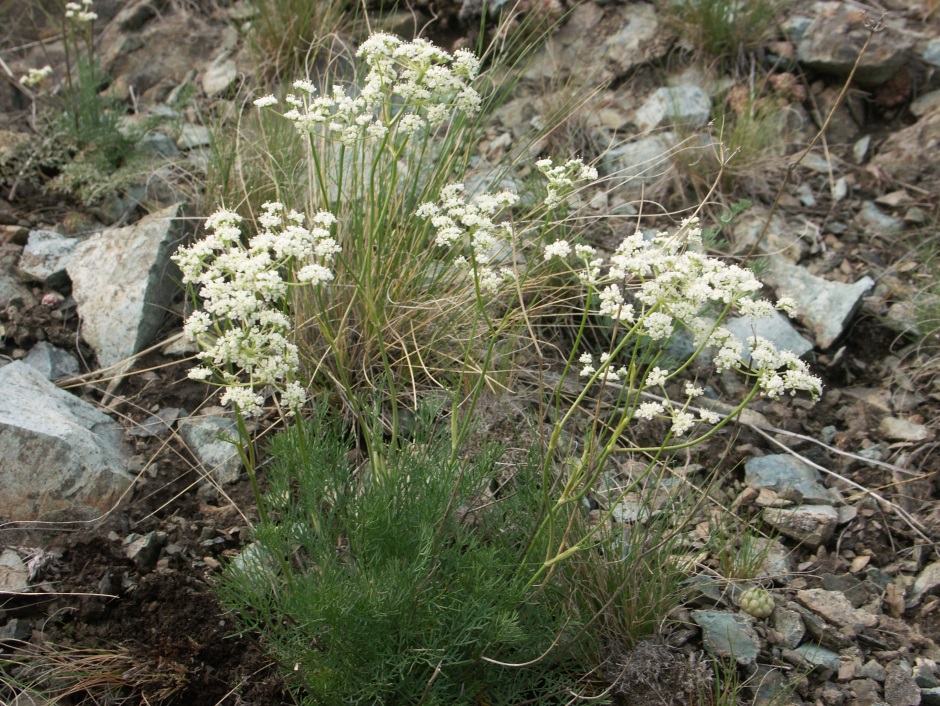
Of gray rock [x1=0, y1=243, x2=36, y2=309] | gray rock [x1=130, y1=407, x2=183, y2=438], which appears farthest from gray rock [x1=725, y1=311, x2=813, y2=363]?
gray rock [x1=0, y1=243, x2=36, y2=309]

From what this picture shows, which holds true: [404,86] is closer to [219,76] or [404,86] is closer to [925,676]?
[925,676]

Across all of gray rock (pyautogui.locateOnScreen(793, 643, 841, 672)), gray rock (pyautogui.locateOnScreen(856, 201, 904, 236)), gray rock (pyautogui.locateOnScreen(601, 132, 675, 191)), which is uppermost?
gray rock (pyautogui.locateOnScreen(601, 132, 675, 191))

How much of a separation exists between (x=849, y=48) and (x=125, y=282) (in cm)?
406

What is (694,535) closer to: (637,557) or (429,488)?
(637,557)

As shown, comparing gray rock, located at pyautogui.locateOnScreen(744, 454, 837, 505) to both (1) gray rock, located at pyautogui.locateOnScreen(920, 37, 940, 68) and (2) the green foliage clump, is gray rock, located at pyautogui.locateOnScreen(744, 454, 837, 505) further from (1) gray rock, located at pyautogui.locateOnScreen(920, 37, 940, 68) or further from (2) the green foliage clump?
(1) gray rock, located at pyautogui.locateOnScreen(920, 37, 940, 68)

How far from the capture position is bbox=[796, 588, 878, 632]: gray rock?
269cm

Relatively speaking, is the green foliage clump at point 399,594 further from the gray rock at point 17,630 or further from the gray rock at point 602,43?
the gray rock at point 602,43

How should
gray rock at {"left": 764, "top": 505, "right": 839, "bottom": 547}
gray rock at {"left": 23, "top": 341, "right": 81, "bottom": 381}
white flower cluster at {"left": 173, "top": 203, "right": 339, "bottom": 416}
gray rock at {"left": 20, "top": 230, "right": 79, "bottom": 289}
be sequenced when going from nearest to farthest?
white flower cluster at {"left": 173, "top": 203, "right": 339, "bottom": 416}, gray rock at {"left": 764, "top": 505, "right": 839, "bottom": 547}, gray rock at {"left": 23, "top": 341, "right": 81, "bottom": 381}, gray rock at {"left": 20, "top": 230, "right": 79, "bottom": 289}

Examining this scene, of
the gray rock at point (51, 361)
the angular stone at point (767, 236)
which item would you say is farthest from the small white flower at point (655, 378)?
the gray rock at point (51, 361)

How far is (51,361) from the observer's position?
339cm

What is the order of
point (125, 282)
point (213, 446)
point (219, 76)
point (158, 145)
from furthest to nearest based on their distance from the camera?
point (219, 76) < point (158, 145) < point (125, 282) < point (213, 446)

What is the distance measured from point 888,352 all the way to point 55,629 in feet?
11.5

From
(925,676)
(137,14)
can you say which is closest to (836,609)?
(925,676)

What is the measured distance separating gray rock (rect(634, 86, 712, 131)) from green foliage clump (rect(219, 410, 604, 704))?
2.90 metres
